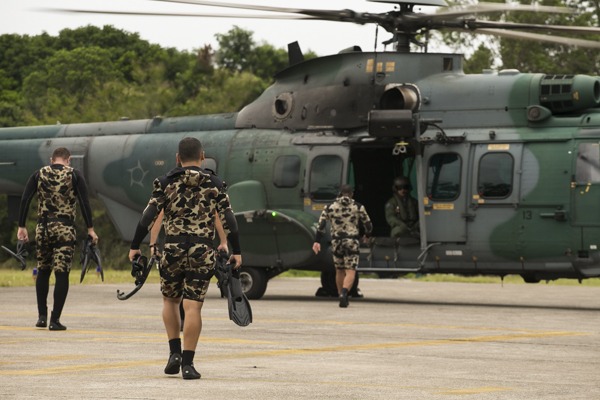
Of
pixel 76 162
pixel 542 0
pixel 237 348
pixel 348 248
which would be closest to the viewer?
pixel 237 348

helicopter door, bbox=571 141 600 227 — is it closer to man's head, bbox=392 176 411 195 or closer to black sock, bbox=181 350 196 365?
man's head, bbox=392 176 411 195

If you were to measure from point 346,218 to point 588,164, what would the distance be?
3.64 m

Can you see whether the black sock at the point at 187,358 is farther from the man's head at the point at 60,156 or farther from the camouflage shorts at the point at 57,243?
the man's head at the point at 60,156

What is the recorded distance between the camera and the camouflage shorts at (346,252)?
811 inches

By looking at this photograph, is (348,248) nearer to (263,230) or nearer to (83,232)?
(263,230)

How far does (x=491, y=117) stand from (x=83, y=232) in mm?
25933

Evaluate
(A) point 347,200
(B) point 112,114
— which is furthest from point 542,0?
(A) point 347,200

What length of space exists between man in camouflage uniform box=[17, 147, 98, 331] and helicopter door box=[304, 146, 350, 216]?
7442 millimetres

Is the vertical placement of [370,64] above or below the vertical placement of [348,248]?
above

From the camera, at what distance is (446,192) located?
21.2 m

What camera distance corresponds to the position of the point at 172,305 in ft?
35.7

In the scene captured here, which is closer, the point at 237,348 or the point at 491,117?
the point at 237,348

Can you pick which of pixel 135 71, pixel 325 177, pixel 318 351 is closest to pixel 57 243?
pixel 318 351

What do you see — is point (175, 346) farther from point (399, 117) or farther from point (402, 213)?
point (402, 213)
